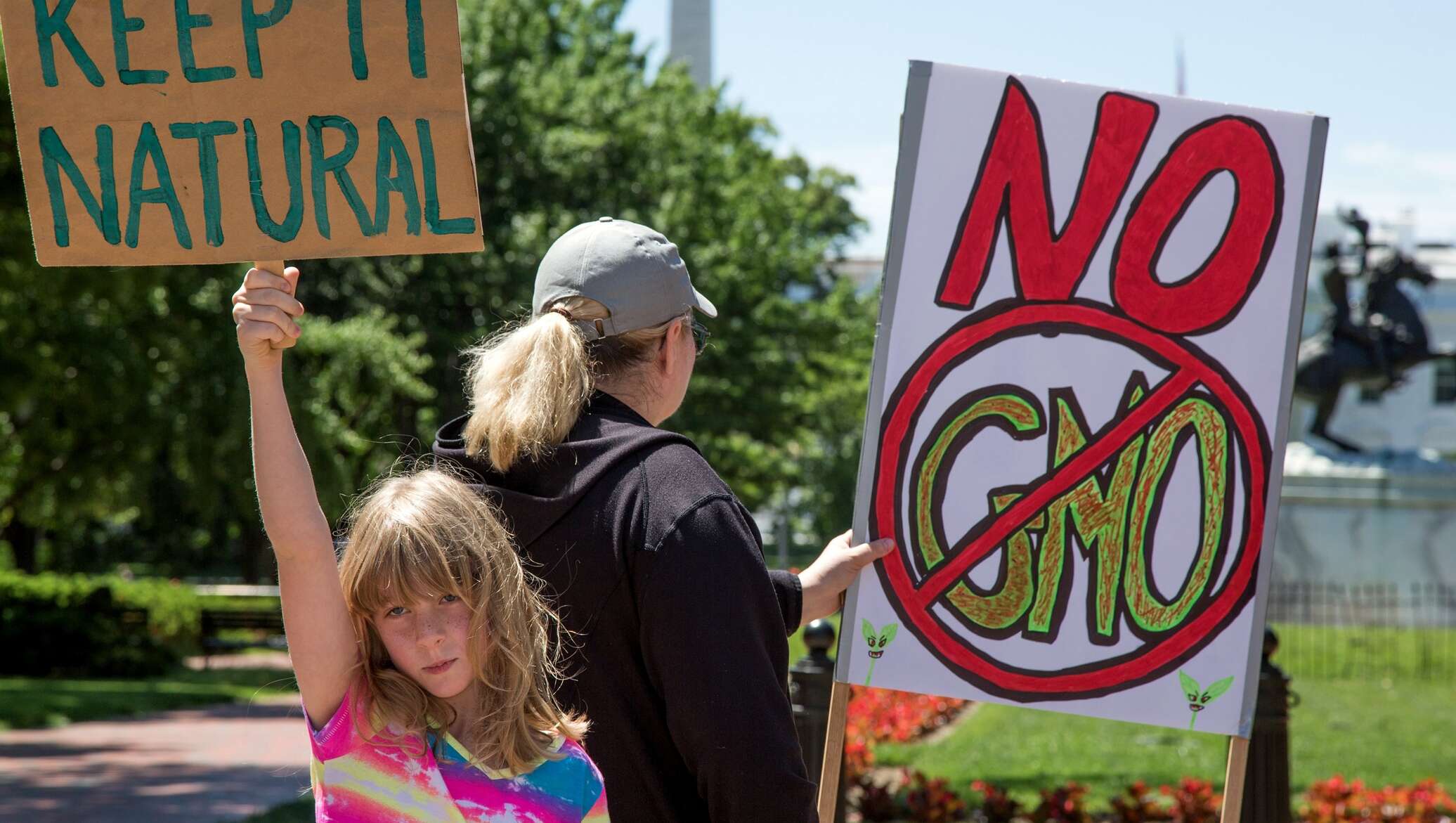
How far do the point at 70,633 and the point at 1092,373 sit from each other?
16058 millimetres

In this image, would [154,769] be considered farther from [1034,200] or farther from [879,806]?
[1034,200]

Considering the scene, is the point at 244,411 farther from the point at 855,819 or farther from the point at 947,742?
the point at 855,819

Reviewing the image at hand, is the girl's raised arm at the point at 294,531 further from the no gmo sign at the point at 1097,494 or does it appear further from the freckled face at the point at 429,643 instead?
the no gmo sign at the point at 1097,494

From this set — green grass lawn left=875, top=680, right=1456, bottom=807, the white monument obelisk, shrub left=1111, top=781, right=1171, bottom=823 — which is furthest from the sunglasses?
the white monument obelisk

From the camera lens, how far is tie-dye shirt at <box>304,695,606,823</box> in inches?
82.3

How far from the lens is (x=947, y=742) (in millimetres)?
10859

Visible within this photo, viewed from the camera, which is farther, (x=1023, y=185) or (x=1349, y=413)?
(x=1349, y=413)

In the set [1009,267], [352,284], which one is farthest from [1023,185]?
[352,284]

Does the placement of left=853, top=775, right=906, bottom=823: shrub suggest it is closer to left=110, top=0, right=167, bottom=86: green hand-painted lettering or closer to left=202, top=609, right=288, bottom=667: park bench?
left=110, top=0, right=167, bottom=86: green hand-painted lettering

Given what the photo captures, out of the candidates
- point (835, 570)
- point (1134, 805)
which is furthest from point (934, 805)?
point (835, 570)

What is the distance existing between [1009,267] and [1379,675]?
46.2 feet

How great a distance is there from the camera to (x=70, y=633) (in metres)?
17.1

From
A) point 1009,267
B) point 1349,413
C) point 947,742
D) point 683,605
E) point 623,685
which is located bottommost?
point 1349,413

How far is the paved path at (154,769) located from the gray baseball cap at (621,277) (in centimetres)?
534
